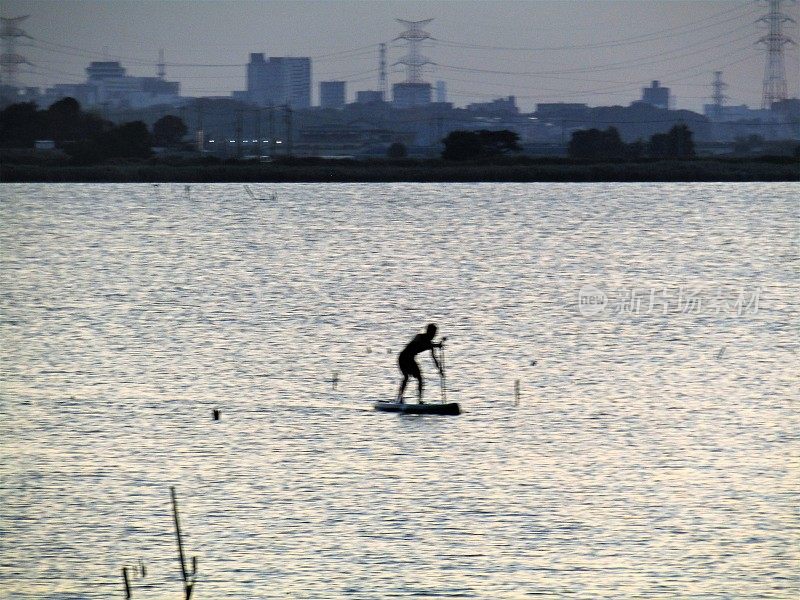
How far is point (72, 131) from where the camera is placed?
594 feet

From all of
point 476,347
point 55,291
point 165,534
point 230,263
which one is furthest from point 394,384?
point 230,263

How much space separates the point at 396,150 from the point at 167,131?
113ft

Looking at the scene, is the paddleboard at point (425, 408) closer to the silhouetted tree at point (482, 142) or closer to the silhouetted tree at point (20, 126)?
the silhouetted tree at point (482, 142)

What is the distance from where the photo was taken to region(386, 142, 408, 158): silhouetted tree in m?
192

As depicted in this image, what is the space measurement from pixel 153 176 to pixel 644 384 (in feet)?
561

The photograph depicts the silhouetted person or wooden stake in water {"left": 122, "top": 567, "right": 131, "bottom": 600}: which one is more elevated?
the silhouetted person

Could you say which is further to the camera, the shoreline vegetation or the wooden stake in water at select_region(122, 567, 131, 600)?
the shoreline vegetation

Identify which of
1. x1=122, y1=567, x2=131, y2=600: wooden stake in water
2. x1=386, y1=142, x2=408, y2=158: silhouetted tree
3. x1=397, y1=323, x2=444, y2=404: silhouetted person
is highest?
x1=386, y1=142, x2=408, y2=158: silhouetted tree

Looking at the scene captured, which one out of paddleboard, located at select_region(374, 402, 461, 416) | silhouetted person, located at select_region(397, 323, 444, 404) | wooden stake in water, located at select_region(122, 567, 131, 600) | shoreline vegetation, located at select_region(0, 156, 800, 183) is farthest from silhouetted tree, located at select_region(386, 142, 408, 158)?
wooden stake in water, located at select_region(122, 567, 131, 600)

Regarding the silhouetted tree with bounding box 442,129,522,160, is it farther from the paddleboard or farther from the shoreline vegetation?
the paddleboard

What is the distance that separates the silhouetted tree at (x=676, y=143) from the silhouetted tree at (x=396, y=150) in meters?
38.3

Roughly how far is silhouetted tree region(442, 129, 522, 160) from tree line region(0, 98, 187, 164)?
43633 mm

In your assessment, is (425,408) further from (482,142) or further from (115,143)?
(115,143)

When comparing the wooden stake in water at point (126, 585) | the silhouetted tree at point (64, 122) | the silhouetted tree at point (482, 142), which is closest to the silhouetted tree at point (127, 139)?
the silhouetted tree at point (64, 122)
